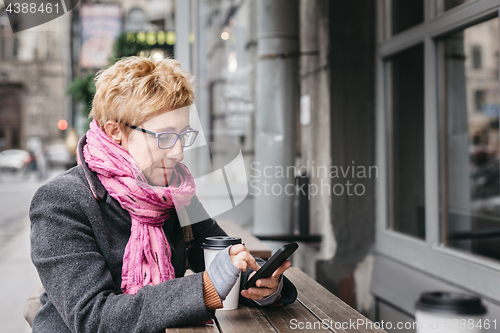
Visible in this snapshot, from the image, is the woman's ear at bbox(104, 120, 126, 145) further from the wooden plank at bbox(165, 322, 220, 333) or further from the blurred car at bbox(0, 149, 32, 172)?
the blurred car at bbox(0, 149, 32, 172)

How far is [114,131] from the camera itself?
57.2 inches

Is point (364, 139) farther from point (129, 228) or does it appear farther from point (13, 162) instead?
point (13, 162)

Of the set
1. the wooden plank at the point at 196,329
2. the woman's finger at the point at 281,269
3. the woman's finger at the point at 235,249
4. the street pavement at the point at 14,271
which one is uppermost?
the woman's finger at the point at 235,249

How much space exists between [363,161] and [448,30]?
46.3 inches

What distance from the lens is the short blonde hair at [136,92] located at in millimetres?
1388

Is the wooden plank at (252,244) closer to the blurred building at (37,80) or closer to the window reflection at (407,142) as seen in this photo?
the window reflection at (407,142)

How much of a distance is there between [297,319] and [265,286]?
0.13 metres

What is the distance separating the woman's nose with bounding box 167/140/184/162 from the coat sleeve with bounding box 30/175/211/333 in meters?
0.33

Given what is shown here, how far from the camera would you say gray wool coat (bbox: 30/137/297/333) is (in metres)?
1.17

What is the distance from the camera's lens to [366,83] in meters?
3.60

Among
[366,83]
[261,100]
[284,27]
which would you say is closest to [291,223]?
[261,100]

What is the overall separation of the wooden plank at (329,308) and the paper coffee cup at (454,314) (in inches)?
17.0

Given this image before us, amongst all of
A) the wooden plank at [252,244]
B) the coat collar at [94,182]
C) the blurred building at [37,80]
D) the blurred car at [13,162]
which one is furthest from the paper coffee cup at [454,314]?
the blurred building at [37,80]

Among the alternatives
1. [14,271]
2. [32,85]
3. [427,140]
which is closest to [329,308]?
[427,140]
